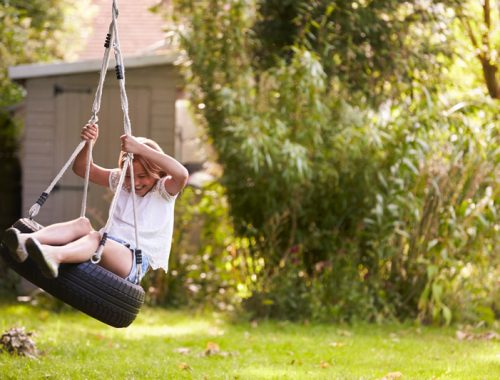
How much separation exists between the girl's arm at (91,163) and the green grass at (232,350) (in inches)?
46.2

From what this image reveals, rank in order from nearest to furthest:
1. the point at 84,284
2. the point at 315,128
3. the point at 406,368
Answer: the point at 84,284 < the point at 406,368 < the point at 315,128

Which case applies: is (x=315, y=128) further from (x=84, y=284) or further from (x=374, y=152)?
(x=84, y=284)

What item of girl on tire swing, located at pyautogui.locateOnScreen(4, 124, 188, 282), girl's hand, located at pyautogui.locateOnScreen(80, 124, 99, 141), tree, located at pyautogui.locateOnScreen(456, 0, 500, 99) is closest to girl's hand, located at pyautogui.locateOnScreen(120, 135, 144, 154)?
girl on tire swing, located at pyautogui.locateOnScreen(4, 124, 188, 282)

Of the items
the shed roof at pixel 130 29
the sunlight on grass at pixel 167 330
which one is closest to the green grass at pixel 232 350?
the sunlight on grass at pixel 167 330

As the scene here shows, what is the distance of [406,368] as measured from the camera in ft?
19.8

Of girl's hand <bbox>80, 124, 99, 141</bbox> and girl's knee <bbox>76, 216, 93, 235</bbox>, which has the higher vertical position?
girl's hand <bbox>80, 124, 99, 141</bbox>

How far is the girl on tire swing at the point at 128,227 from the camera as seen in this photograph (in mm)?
4438

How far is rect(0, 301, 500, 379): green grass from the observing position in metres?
5.71

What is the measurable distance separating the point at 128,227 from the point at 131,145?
1.60ft

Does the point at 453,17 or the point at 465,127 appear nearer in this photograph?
the point at 465,127

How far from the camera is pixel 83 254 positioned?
4.47 metres

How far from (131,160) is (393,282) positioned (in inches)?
168

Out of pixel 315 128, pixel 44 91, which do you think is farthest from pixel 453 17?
pixel 44 91

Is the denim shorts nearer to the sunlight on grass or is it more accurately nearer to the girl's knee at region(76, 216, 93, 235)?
the girl's knee at region(76, 216, 93, 235)
